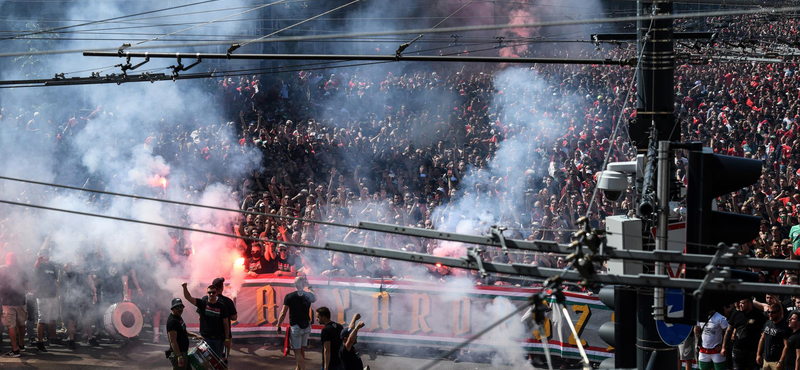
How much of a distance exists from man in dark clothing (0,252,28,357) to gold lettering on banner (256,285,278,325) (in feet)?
10.2

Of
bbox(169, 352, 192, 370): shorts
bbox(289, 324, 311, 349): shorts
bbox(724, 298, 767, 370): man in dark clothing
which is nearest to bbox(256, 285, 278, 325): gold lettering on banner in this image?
bbox(289, 324, 311, 349): shorts

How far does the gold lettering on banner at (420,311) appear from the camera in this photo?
9.65 metres

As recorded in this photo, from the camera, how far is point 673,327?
550cm

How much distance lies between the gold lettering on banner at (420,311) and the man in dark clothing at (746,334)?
342cm

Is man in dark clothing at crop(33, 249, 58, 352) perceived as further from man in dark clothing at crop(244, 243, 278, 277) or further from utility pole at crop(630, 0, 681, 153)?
utility pole at crop(630, 0, 681, 153)

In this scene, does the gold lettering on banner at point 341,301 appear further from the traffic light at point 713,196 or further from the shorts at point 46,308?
the traffic light at point 713,196

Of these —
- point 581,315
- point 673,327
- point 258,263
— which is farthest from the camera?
point 258,263

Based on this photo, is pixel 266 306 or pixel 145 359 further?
pixel 266 306

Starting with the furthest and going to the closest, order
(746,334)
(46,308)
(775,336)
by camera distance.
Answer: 1. (46,308)
2. (746,334)
3. (775,336)

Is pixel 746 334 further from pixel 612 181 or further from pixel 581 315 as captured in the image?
pixel 612 181

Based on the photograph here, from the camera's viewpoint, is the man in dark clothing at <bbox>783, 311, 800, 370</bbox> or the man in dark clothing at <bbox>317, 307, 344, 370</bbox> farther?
the man in dark clothing at <bbox>317, 307, 344, 370</bbox>

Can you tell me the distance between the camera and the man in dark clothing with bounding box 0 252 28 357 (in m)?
10.4

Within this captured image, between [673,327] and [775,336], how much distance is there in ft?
8.68

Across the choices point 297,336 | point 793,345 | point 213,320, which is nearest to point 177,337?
point 213,320
